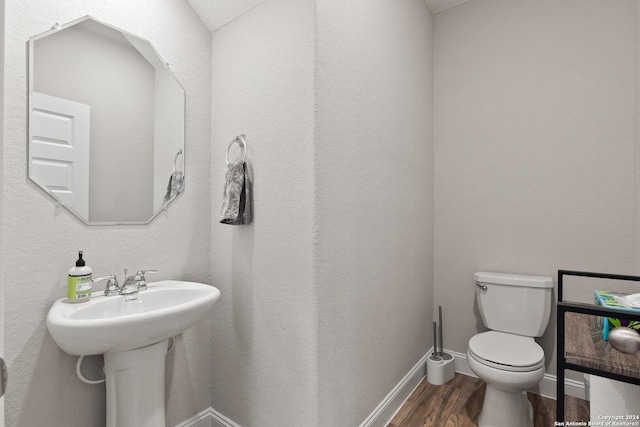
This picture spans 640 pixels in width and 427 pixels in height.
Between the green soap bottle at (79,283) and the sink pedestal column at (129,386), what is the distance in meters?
0.25

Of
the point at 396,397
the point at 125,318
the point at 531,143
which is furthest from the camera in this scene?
the point at 531,143

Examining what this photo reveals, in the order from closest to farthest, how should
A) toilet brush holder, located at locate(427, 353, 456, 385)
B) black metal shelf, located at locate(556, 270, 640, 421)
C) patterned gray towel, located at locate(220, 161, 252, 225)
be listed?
black metal shelf, located at locate(556, 270, 640, 421) < patterned gray towel, located at locate(220, 161, 252, 225) < toilet brush holder, located at locate(427, 353, 456, 385)

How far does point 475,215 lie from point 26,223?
2.44 meters

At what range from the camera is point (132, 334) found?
1.12 meters

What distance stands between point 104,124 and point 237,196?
0.64 meters

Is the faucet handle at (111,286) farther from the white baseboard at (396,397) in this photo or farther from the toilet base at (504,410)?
the toilet base at (504,410)

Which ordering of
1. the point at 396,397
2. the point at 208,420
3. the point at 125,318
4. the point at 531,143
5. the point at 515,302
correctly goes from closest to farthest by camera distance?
the point at 125,318
the point at 208,420
the point at 396,397
the point at 515,302
the point at 531,143

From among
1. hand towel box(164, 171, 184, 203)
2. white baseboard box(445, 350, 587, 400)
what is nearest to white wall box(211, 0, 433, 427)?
hand towel box(164, 171, 184, 203)

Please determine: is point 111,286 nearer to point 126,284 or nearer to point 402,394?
point 126,284

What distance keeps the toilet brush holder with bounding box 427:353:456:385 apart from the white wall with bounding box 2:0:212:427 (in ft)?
4.68

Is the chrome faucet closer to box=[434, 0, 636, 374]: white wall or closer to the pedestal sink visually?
the pedestal sink

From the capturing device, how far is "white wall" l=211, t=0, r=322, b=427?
4.57 ft

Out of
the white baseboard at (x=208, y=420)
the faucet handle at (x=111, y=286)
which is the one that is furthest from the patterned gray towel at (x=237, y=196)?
the white baseboard at (x=208, y=420)

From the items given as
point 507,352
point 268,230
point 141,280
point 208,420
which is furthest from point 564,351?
point 208,420
